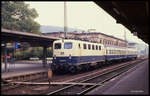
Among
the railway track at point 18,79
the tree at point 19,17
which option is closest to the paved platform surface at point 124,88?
the railway track at point 18,79

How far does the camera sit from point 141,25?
72.1 feet

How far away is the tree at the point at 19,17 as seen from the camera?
226 feet

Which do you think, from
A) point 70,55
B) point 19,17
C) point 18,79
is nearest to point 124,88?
point 18,79

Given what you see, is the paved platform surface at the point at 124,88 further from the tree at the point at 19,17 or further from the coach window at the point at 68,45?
the tree at the point at 19,17

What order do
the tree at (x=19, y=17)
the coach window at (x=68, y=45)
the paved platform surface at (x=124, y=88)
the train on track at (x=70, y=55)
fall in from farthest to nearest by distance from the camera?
1. the tree at (x=19, y=17)
2. the coach window at (x=68, y=45)
3. the train on track at (x=70, y=55)
4. the paved platform surface at (x=124, y=88)

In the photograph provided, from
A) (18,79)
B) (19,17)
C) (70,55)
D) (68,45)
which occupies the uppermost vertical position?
(19,17)

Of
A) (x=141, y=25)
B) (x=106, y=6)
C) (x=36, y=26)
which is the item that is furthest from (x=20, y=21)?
(x=106, y=6)

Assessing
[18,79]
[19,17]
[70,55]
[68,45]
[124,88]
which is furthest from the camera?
[19,17]

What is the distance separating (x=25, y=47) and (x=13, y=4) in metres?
16.8

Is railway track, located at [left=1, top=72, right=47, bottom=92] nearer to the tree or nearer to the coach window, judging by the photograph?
the coach window

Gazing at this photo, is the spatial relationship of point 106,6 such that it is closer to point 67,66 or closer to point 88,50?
point 67,66

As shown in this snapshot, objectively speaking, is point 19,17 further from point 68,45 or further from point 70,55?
point 70,55

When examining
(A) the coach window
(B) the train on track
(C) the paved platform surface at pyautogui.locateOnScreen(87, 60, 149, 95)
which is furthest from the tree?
(C) the paved platform surface at pyautogui.locateOnScreen(87, 60, 149, 95)

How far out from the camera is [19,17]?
73188mm
